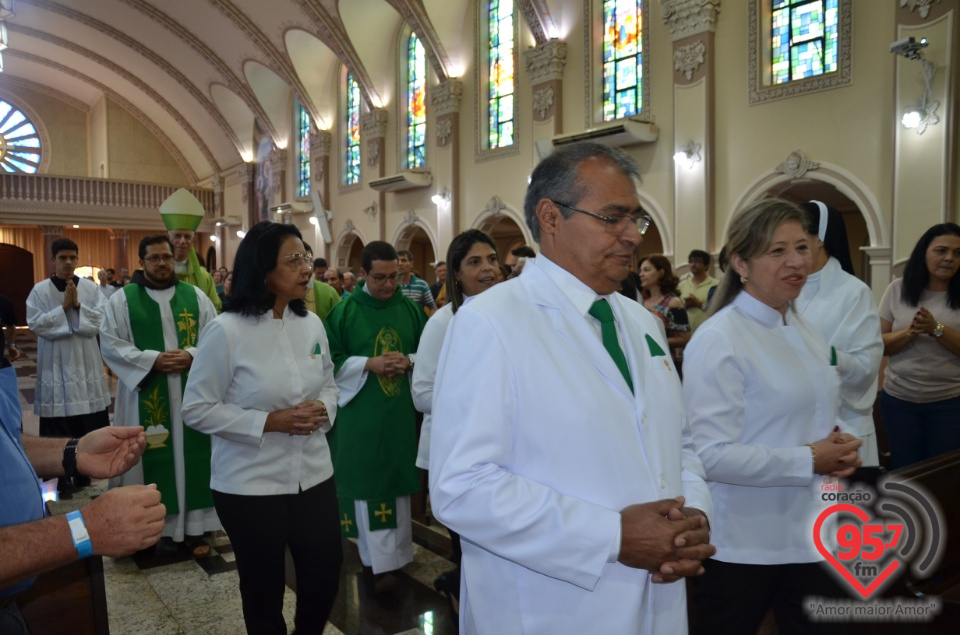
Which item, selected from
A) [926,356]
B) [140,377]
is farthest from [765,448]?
[140,377]

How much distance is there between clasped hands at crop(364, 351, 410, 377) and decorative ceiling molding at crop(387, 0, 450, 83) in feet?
38.9

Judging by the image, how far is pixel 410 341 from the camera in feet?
13.1

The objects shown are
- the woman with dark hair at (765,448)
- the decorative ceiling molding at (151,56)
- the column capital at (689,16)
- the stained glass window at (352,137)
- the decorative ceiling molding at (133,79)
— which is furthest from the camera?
the decorative ceiling molding at (133,79)

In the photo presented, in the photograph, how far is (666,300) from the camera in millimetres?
5898

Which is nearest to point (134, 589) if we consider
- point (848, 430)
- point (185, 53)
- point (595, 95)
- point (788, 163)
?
point (848, 430)

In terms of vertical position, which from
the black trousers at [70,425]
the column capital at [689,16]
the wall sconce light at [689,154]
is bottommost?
Answer: the black trousers at [70,425]

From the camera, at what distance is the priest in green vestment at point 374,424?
3.77 meters

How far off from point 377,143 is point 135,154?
12516 millimetres

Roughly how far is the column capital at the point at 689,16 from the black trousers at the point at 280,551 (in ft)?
31.2

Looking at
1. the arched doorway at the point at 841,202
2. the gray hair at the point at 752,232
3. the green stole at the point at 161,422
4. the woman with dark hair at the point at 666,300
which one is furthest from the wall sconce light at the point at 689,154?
the gray hair at the point at 752,232

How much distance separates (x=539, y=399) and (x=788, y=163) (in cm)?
903

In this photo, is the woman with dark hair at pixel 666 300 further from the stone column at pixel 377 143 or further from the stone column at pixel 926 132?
the stone column at pixel 377 143

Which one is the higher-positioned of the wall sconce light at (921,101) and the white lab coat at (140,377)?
the wall sconce light at (921,101)

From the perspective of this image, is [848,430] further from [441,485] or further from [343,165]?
[343,165]
